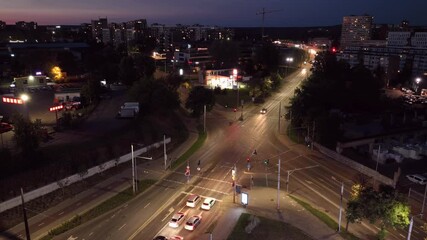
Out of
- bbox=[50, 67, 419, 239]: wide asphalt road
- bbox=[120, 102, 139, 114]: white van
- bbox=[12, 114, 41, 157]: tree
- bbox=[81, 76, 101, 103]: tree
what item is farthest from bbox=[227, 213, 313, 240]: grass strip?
bbox=[81, 76, 101, 103]: tree

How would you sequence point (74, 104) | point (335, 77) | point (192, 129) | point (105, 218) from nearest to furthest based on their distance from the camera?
point (105, 218), point (192, 129), point (74, 104), point (335, 77)

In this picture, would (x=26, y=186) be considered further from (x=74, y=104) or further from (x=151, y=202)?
(x=74, y=104)

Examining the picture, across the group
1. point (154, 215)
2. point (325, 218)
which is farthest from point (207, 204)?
point (325, 218)

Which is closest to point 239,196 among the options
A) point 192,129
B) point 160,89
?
point 192,129

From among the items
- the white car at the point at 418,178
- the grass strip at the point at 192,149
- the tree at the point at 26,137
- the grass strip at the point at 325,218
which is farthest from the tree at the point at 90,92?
the white car at the point at 418,178

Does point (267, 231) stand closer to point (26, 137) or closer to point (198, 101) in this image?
point (26, 137)
